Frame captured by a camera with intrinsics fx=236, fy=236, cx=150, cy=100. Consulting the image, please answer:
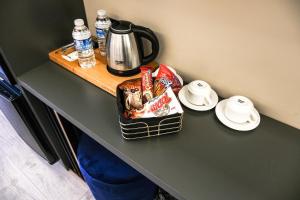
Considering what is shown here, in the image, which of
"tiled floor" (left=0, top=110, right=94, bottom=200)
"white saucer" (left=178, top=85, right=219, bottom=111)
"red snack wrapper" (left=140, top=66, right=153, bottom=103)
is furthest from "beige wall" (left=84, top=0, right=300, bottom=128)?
"tiled floor" (left=0, top=110, right=94, bottom=200)

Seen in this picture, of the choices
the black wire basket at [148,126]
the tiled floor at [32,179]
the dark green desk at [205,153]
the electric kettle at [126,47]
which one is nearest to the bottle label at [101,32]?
the electric kettle at [126,47]

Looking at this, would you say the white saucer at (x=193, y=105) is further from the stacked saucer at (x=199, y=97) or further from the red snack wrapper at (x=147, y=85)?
the red snack wrapper at (x=147, y=85)

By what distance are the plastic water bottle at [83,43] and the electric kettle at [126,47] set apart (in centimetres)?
9

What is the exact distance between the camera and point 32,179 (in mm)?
1436

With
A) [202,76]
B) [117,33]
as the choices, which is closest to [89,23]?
[117,33]

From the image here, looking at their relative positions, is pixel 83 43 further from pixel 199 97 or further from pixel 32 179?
pixel 32 179

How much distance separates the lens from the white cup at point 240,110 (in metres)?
0.75

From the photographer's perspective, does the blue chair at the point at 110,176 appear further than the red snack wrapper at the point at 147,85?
Result: Yes

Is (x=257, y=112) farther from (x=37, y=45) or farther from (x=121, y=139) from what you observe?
(x=37, y=45)

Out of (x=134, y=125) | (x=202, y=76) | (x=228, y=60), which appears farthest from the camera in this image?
(x=202, y=76)

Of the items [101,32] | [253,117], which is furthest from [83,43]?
[253,117]

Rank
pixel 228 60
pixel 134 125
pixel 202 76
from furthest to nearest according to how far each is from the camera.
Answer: pixel 202 76, pixel 228 60, pixel 134 125

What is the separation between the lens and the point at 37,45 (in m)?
0.99

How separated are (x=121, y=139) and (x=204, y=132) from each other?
0.27m
